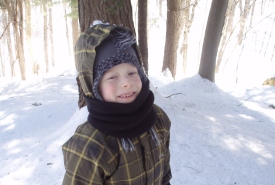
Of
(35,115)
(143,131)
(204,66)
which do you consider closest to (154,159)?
(143,131)

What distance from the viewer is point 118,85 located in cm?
119

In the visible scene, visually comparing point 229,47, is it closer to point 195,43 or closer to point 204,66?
point 195,43

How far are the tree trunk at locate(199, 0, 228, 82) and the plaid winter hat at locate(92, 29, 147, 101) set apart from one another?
19.4ft

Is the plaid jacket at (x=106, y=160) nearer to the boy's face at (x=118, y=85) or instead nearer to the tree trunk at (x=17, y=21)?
the boy's face at (x=118, y=85)

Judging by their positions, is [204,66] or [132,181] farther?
[204,66]

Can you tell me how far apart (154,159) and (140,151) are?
13cm

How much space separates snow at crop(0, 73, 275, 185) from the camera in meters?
2.87

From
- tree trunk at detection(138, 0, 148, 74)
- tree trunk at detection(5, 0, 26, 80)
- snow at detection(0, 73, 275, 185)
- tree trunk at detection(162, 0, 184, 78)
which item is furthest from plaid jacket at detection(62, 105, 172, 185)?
tree trunk at detection(5, 0, 26, 80)

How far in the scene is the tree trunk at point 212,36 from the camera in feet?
20.9

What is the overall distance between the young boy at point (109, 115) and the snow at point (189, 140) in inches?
68.9

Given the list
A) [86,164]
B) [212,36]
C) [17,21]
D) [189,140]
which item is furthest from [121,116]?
[17,21]

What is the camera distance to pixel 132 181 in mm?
1277

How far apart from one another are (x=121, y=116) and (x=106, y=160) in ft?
0.78

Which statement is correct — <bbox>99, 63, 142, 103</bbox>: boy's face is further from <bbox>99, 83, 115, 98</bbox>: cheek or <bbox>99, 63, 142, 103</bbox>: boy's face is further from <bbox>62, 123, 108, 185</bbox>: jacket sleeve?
<bbox>62, 123, 108, 185</bbox>: jacket sleeve
